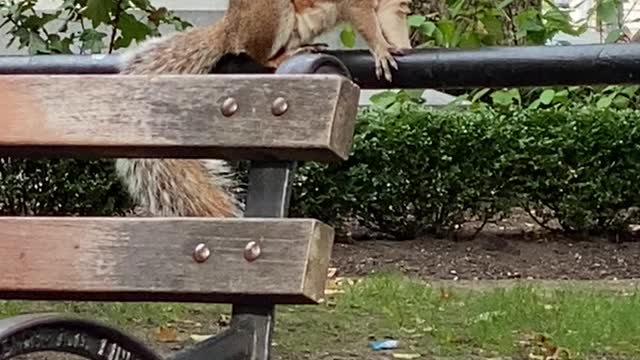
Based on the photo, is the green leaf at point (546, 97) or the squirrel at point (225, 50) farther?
the green leaf at point (546, 97)

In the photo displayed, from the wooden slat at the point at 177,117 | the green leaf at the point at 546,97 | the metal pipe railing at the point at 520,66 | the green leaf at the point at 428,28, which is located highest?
the metal pipe railing at the point at 520,66

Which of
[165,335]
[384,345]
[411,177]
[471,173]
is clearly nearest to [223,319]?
[165,335]

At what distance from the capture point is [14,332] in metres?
1.52

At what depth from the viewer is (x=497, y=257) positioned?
6555 mm

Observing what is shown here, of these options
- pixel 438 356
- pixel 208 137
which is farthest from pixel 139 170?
pixel 438 356

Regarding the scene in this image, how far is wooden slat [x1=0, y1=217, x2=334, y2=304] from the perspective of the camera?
5.84ft

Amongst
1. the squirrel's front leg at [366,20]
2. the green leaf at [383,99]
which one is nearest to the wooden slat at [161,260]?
the squirrel's front leg at [366,20]

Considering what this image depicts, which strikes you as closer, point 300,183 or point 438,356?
point 438,356

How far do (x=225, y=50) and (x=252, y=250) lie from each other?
126cm

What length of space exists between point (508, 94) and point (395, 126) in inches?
40.3

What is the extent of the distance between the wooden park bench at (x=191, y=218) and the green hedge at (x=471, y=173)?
4.96 metres

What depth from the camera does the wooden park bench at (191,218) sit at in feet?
5.87

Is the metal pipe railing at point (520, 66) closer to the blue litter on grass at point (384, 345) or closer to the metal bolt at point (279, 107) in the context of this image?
the metal bolt at point (279, 107)

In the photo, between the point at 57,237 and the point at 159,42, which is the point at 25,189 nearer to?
the point at 159,42
